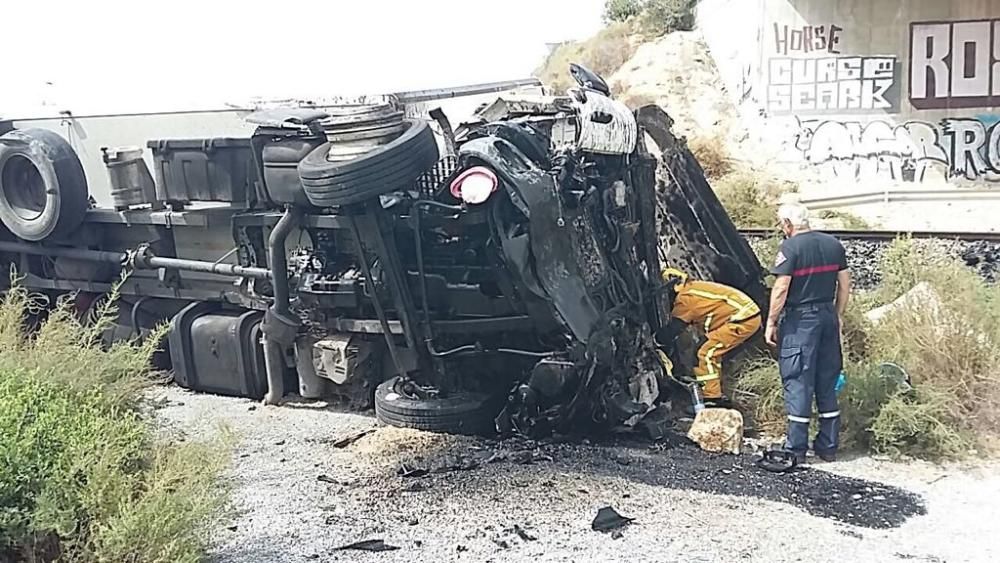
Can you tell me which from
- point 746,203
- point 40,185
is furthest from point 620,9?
point 40,185

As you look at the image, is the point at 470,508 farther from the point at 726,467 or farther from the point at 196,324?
the point at 196,324

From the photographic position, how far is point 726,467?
5934 millimetres

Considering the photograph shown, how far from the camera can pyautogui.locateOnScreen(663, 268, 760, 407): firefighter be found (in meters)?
7.11

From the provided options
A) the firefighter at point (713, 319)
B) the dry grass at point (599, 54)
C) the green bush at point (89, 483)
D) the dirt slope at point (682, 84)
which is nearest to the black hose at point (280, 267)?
the green bush at point (89, 483)

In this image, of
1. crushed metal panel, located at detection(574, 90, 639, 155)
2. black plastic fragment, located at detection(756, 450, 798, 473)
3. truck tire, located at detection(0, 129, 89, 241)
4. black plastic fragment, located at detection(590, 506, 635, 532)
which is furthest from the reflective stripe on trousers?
truck tire, located at detection(0, 129, 89, 241)

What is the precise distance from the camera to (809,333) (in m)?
6.09

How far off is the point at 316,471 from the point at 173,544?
227 cm

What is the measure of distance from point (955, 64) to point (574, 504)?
2082cm

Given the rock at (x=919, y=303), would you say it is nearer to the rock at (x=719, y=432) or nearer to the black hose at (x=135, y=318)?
the rock at (x=719, y=432)

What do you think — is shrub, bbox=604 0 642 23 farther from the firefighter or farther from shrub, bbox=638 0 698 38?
the firefighter

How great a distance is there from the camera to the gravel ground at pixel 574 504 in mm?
4648

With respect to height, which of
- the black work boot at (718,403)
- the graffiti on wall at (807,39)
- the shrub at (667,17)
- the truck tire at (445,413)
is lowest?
the black work boot at (718,403)

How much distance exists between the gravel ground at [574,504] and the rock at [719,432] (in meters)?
0.12

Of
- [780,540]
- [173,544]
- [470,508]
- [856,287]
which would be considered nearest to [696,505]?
[780,540]
